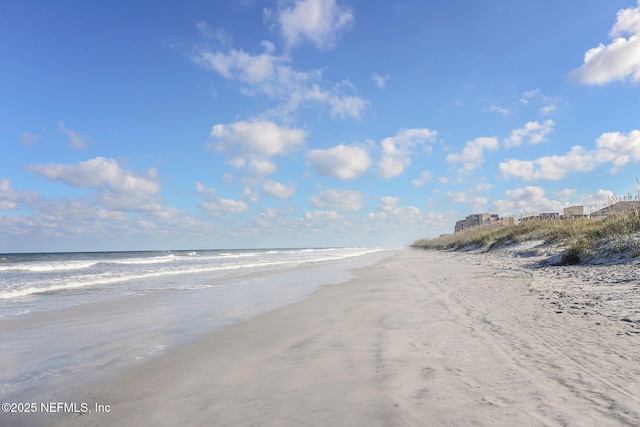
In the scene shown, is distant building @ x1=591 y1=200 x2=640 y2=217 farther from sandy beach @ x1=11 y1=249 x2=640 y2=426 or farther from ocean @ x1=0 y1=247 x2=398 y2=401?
ocean @ x1=0 y1=247 x2=398 y2=401

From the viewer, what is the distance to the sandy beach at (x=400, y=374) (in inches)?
88.2

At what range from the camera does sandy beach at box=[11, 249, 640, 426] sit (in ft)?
7.35

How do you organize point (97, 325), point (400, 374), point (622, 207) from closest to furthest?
point (400, 374) → point (97, 325) → point (622, 207)

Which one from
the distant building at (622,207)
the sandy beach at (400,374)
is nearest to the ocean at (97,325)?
the sandy beach at (400,374)

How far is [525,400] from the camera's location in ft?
7.61

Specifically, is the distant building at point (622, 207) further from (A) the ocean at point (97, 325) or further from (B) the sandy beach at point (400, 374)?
(A) the ocean at point (97, 325)

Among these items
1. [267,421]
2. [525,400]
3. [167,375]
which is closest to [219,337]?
[167,375]

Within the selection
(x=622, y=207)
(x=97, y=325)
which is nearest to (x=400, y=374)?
(x=97, y=325)

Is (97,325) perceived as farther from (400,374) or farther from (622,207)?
(622,207)

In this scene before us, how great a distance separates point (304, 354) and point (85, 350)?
2.67m

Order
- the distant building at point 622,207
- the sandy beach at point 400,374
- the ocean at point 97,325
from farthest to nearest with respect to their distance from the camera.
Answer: the distant building at point 622,207 → the ocean at point 97,325 → the sandy beach at point 400,374

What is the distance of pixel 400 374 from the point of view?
291 cm

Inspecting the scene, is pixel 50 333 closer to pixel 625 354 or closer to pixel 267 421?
pixel 267 421

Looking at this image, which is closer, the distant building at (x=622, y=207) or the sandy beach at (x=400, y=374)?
the sandy beach at (x=400, y=374)
